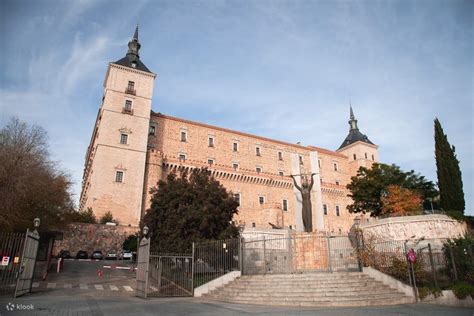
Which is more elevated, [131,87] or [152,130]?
[131,87]

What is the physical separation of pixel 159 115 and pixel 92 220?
17267mm

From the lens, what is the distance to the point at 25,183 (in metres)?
16.7

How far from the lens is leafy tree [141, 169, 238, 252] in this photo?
56.7 ft

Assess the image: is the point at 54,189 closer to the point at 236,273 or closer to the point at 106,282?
the point at 106,282

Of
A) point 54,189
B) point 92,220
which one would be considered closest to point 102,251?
point 92,220

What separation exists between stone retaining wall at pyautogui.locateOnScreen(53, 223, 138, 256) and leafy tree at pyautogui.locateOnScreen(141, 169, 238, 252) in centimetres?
1340

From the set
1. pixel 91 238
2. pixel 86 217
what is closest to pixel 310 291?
pixel 91 238

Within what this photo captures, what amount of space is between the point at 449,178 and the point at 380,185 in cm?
766

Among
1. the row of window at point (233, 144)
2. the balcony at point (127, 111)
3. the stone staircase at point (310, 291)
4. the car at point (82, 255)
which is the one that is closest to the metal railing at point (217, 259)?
the stone staircase at point (310, 291)

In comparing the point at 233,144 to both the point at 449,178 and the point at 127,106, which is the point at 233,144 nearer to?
the point at 127,106

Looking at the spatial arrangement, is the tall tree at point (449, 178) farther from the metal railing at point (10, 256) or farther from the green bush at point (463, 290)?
the metal railing at point (10, 256)

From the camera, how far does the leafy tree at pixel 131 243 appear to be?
2839 centimetres

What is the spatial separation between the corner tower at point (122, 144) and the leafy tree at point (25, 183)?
1200 centimetres

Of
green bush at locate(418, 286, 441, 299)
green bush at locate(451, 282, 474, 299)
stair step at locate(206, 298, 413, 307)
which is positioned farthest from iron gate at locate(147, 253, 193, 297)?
green bush at locate(451, 282, 474, 299)
